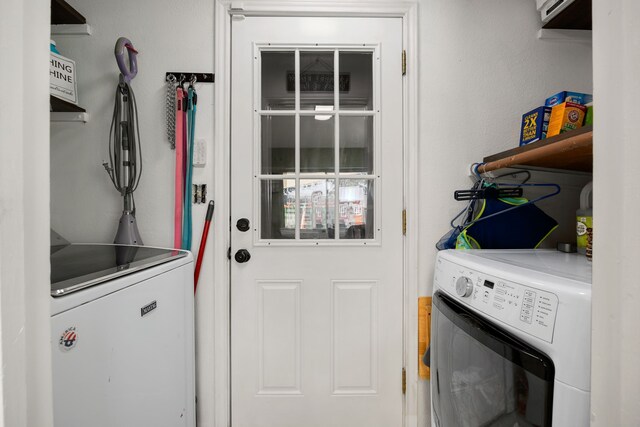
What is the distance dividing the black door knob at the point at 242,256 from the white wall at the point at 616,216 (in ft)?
4.05

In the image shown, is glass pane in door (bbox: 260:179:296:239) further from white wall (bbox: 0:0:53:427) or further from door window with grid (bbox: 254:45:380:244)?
white wall (bbox: 0:0:53:427)

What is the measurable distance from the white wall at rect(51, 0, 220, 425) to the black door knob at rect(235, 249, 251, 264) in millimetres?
145

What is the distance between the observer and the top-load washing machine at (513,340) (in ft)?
1.84

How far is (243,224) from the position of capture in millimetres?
1391

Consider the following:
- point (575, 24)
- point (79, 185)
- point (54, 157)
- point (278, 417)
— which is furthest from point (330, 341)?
point (575, 24)

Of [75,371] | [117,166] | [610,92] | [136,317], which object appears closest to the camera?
[610,92]

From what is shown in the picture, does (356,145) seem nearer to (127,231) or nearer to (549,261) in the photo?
(549,261)

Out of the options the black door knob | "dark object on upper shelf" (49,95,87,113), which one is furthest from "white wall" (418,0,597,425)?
"dark object on upper shelf" (49,95,87,113)

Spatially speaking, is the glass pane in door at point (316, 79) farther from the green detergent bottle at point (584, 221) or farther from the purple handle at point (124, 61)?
the green detergent bottle at point (584, 221)

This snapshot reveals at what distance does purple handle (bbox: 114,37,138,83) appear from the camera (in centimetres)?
125

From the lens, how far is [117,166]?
52.1 inches

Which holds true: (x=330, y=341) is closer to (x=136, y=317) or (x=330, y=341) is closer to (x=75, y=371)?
(x=136, y=317)

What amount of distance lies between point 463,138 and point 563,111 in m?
0.38

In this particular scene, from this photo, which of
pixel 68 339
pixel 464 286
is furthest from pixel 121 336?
pixel 464 286
